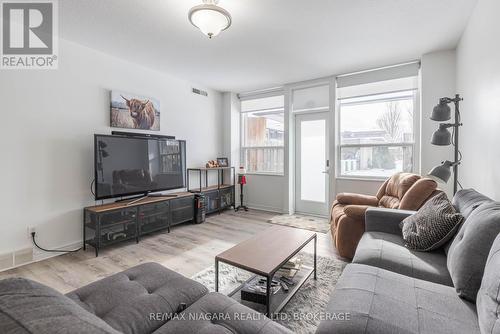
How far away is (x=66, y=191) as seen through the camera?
9.58ft

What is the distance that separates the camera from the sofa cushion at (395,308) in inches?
38.0

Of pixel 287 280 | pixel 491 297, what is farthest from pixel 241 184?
pixel 491 297

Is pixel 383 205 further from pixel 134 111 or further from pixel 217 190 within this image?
pixel 134 111

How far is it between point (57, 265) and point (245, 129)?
395 centimetres

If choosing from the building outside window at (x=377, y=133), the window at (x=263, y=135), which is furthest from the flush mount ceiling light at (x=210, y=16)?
the window at (x=263, y=135)

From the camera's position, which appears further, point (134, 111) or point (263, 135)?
point (263, 135)

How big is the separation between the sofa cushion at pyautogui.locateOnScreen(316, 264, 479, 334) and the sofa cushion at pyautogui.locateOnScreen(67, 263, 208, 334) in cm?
71

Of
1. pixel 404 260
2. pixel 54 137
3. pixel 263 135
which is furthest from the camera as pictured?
pixel 263 135

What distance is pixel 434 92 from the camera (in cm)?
329

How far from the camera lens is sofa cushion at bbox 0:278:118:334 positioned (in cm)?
51

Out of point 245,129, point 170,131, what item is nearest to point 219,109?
point 245,129

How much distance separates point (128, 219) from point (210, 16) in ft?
8.39

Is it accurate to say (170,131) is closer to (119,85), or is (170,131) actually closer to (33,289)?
(119,85)
